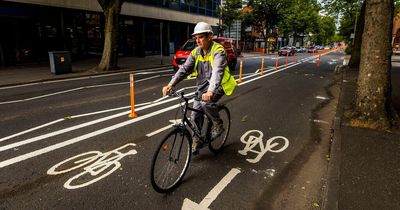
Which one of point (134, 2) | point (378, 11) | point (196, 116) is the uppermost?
point (134, 2)

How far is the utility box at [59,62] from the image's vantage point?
14.9m

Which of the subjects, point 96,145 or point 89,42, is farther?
point 89,42

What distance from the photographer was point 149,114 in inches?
297

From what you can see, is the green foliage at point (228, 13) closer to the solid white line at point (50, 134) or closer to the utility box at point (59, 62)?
the utility box at point (59, 62)

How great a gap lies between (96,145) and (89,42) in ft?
67.9

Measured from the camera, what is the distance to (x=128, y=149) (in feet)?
16.8

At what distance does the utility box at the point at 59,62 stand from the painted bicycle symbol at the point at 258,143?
40.1 ft

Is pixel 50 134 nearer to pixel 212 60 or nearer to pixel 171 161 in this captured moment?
pixel 171 161

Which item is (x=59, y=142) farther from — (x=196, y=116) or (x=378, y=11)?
(x=378, y=11)

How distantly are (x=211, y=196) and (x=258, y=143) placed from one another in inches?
83.8

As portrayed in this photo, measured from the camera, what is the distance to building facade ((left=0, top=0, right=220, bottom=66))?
18.3m

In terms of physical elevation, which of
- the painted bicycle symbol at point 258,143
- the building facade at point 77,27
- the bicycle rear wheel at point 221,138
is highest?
the building facade at point 77,27

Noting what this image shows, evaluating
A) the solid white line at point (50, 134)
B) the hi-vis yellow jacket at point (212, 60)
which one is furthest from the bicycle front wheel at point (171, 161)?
the solid white line at point (50, 134)

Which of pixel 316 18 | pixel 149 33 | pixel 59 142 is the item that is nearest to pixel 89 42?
pixel 149 33
